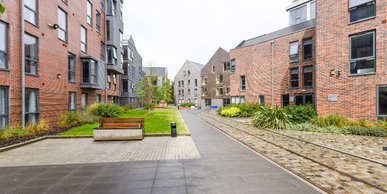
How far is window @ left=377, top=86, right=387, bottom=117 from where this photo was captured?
12203 millimetres

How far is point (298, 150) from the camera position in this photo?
736cm

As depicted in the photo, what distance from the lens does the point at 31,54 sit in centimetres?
1209

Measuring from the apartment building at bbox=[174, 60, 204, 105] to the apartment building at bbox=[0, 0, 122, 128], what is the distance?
1585 inches

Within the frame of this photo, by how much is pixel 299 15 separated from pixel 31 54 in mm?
35245

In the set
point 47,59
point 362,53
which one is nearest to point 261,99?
point 362,53

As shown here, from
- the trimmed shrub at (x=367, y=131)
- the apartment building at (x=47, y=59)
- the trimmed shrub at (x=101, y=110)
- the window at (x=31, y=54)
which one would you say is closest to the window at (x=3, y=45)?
the apartment building at (x=47, y=59)

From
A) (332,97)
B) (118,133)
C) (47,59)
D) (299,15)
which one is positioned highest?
(299,15)

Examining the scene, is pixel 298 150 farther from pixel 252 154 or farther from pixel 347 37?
pixel 347 37

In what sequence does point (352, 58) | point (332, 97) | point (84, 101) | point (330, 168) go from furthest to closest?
point (84, 101), point (332, 97), point (352, 58), point (330, 168)

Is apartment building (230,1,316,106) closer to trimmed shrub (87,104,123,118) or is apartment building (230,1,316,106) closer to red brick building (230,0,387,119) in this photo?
red brick building (230,0,387,119)

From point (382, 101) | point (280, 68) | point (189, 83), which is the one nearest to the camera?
point (382, 101)

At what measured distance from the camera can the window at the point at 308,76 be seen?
1997cm

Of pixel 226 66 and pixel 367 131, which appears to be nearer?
pixel 367 131

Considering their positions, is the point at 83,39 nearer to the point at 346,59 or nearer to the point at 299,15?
the point at 346,59
